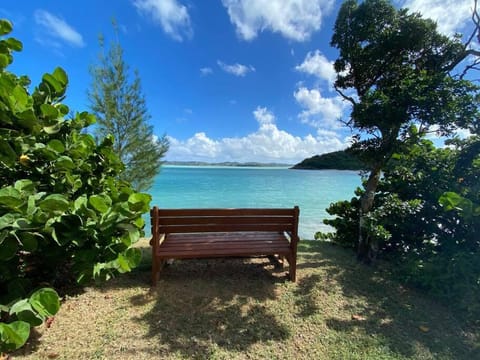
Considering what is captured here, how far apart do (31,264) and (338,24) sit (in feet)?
21.4

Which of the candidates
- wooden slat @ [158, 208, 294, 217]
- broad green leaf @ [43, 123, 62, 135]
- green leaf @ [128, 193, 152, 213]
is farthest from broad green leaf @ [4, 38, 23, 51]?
wooden slat @ [158, 208, 294, 217]

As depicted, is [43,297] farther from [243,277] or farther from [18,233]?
[243,277]

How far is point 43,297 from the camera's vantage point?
172 centimetres

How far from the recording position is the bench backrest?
11.2 ft

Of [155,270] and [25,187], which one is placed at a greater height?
[25,187]

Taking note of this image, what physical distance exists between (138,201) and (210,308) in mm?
1738

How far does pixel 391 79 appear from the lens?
4387mm

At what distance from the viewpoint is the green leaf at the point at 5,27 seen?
1705 mm

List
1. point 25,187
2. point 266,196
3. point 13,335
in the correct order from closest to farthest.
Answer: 1. point 13,335
2. point 25,187
3. point 266,196

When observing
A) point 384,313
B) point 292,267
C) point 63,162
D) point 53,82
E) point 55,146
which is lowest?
point 384,313

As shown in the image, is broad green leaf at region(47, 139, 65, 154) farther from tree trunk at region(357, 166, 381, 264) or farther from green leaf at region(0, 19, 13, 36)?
tree trunk at region(357, 166, 381, 264)

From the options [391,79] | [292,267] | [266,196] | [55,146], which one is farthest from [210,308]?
[266,196]

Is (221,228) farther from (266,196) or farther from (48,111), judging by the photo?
(266,196)

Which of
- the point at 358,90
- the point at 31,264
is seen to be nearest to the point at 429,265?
the point at 358,90
